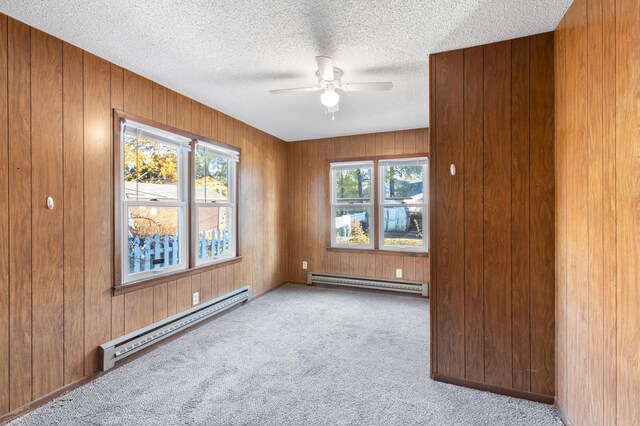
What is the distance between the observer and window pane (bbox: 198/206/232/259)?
359 cm

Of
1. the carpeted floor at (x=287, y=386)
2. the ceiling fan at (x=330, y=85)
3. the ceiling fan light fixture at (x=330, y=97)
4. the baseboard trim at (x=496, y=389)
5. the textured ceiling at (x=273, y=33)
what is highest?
the textured ceiling at (x=273, y=33)

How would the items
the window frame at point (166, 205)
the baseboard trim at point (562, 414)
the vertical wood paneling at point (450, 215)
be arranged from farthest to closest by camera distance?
the window frame at point (166, 205)
the vertical wood paneling at point (450, 215)
the baseboard trim at point (562, 414)

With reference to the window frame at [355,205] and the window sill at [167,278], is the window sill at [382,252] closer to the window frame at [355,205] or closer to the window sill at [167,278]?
the window frame at [355,205]

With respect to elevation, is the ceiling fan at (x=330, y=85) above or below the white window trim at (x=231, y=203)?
above

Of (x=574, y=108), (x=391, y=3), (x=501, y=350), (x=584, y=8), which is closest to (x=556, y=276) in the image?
(x=501, y=350)

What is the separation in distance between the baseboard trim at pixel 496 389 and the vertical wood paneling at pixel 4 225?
2837 millimetres

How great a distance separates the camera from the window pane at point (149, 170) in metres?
2.74

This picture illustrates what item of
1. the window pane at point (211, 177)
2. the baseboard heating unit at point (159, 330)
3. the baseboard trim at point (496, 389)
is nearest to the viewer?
the baseboard trim at point (496, 389)

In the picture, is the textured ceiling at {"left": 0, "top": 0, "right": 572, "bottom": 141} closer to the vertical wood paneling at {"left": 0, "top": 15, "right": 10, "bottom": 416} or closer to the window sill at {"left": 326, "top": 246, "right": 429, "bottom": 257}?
the vertical wood paneling at {"left": 0, "top": 15, "right": 10, "bottom": 416}

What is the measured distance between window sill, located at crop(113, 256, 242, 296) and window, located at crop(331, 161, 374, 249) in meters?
1.79

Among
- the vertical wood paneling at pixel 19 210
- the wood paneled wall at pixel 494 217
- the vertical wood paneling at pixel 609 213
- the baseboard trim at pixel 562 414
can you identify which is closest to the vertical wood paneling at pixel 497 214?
the wood paneled wall at pixel 494 217

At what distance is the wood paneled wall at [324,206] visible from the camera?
4547 mm

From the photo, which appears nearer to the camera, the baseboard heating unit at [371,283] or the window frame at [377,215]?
the baseboard heating unit at [371,283]

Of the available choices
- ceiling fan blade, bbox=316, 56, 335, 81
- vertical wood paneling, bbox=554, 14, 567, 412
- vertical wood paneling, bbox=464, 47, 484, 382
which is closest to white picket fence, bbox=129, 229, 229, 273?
ceiling fan blade, bbox=316, 56, 335, 81
